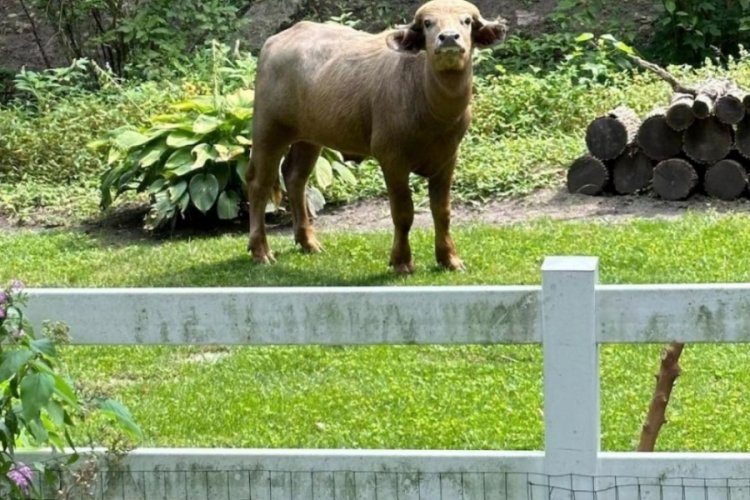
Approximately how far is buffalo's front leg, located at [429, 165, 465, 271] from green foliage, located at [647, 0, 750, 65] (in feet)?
22.1

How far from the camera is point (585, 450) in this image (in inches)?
167

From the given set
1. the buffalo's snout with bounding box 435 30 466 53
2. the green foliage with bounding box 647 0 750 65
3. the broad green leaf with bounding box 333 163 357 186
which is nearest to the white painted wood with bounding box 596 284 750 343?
the buffalo's snout with bounding box 435 30 466 53

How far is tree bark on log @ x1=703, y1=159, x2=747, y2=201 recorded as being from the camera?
Answer: 11.8 m

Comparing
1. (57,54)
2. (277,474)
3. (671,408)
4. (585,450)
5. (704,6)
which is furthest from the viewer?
(57,54)

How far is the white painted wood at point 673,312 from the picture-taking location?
4.21m

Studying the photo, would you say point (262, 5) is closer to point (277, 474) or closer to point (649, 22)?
point (649, 22)

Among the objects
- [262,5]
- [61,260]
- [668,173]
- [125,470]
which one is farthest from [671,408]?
[262,5]

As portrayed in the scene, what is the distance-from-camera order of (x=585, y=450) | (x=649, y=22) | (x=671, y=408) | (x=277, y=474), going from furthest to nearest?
1. (x=649, y=22)
2. (x=671, y=408)
3. (x=277, y=474)
4. (x=585, y=450)

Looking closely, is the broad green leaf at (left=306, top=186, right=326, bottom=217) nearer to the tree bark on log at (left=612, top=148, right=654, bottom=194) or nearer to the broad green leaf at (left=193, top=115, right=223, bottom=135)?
the broad green leaf at (left=193, top=115, right=223, bottom=135)

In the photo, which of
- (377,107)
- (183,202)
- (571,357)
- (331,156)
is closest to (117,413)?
(571,357)

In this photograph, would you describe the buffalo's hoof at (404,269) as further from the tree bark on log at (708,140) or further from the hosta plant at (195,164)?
the tree bark on log at (708,140)

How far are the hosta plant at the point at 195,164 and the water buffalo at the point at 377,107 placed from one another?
94 cm

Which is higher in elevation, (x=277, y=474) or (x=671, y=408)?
(x=277, y=474)

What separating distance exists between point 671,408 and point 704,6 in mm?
10127
